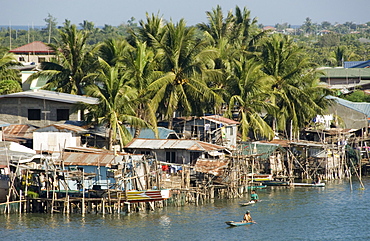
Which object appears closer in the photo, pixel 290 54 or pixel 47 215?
pixel 47 215

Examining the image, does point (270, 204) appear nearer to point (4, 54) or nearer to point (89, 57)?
point (89, 57)

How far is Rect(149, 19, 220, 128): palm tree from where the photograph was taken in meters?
42.0

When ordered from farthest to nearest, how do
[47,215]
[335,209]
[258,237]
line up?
[335,209], [47,215], [258,237]

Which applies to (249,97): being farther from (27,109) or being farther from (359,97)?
(359,97)

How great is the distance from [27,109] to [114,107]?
25.3 feet

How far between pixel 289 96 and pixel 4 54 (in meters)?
22.4

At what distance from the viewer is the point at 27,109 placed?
4259cm

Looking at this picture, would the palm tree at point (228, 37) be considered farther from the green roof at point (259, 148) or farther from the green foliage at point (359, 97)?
the green foliage at point (359, 97)

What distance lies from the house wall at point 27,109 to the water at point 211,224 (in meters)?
10.2

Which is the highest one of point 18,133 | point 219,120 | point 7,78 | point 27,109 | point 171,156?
point 7,78

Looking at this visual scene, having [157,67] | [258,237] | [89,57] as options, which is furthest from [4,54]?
[258,237]

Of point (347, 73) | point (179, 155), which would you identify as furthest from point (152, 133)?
point (347, 73)

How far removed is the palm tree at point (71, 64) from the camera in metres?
46.6

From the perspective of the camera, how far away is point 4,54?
179 feet
